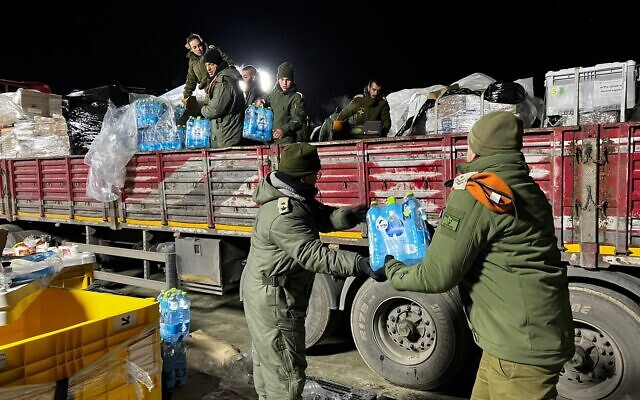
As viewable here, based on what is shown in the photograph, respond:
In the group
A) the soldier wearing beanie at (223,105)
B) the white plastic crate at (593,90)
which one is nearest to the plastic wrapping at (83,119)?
the soldier wearing beanie at (223,105)

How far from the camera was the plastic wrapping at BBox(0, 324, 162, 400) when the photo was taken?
1.97 meters

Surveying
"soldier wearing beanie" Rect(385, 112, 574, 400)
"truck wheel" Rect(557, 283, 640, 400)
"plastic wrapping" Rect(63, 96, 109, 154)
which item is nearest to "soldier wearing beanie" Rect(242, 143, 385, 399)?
"soldier wearing beanie" Rect(385, 112, 574, 400)

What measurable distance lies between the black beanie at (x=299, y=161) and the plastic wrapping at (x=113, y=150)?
4141mm

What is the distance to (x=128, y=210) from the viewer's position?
664 centimetres

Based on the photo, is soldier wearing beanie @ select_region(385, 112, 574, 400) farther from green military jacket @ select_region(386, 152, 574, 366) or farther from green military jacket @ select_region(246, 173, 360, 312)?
green military jacket @ select_region(246, 173, 360, 312)

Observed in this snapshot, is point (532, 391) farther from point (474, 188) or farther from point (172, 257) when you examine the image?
point (172, 257)

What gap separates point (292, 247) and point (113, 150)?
459cm

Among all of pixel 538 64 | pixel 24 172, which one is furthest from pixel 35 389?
pixel 538 64

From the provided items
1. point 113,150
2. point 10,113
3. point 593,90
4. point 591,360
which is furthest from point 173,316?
point 10,113

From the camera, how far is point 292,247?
276 cm

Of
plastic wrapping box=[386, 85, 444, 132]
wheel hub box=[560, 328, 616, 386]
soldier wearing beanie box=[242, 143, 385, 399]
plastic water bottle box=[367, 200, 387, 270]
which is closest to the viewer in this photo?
plastic water bottle box=[367, 200, 387, 270]

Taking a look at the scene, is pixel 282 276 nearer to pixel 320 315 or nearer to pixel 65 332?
pixel 65 332

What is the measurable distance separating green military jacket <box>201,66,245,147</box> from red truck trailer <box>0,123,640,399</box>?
21.9 inches

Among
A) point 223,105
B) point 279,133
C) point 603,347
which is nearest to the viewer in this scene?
point 603,347
